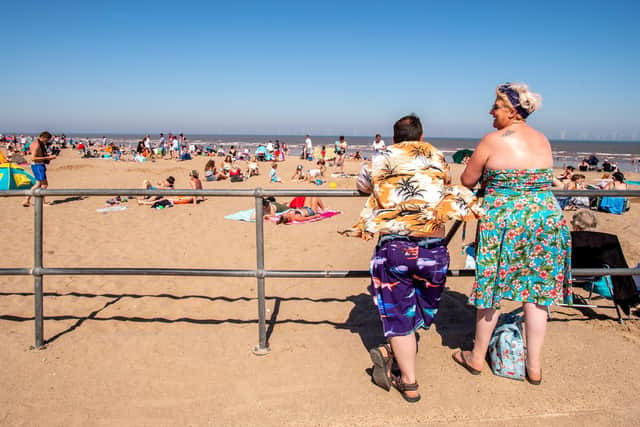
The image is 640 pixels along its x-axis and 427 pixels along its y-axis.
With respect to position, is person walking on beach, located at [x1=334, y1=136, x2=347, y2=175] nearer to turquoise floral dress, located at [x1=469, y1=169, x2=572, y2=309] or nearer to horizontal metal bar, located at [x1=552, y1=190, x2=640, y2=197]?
horizontal metal bar, located at [x1=552, y1=190, x2=640, y2=197]

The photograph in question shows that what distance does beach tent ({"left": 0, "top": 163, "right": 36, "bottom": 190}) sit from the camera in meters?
9.30

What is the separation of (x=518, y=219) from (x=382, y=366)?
3.65ft

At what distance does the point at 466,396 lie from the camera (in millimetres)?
2393

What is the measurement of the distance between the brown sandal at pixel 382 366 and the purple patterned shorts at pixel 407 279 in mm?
188

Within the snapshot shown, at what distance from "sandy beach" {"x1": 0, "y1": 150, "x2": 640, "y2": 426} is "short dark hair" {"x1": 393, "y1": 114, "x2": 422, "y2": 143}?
4.77 feet

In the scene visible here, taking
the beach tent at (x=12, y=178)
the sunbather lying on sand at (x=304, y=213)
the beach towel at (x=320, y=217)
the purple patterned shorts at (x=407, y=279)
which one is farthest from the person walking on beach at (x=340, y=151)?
the purple patterned shorts at (x=407, y=279)

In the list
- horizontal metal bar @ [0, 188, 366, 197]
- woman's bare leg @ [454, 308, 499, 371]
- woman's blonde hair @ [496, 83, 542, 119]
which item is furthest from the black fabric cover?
horizontal metal bar @ [0, 188, 366, 197]

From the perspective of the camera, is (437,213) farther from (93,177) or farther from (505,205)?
(93,177)

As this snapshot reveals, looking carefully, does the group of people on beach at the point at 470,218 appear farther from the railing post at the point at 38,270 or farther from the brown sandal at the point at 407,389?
the railing post at the point at 38,270

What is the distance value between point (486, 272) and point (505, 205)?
39 centimetres

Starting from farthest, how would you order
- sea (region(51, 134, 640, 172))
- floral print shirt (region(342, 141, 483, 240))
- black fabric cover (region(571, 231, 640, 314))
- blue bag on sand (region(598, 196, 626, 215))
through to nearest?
1. sea (region(51, 134, 640, 172))
2. blue bag on sand (region(598, 196, 626, 215))
3. black fabric cover (region(571, 231, 640, 314))
4. floral print shirt (region(342, 141, 483, 240))

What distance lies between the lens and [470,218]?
2.14m

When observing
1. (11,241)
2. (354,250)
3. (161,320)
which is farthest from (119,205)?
(161,320)

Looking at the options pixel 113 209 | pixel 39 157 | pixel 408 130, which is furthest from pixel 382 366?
pixel 39 157
